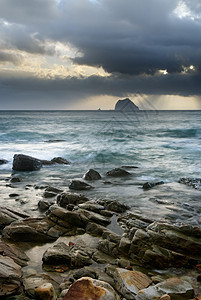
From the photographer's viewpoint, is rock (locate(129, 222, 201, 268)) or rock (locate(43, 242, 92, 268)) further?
rock (locate(129, 222, 201, 268))

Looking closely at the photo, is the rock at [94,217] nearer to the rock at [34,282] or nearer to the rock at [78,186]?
the rock at [34,282]

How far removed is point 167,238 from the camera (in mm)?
5469

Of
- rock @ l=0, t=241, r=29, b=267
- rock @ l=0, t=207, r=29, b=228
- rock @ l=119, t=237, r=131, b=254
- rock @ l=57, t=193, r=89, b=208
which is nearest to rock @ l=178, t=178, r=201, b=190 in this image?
rock @ l=57, t=193, r=89, b=208

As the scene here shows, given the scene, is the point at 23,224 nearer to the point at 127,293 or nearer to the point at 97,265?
the point at 97,265

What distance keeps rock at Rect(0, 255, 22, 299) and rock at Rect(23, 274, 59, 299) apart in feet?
0.41

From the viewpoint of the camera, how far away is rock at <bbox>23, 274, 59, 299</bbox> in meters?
3.80

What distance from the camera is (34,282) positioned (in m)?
4.03

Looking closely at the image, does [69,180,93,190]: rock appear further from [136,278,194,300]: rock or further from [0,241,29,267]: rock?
[136,278,194,300]: rock

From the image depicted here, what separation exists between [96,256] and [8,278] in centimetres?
186

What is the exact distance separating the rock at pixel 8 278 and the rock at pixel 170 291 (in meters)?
1.74

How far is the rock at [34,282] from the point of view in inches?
150

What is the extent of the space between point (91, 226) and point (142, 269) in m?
1.93

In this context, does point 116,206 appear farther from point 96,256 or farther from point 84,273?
point 84,273

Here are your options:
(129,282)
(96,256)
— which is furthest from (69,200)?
(129,282)
